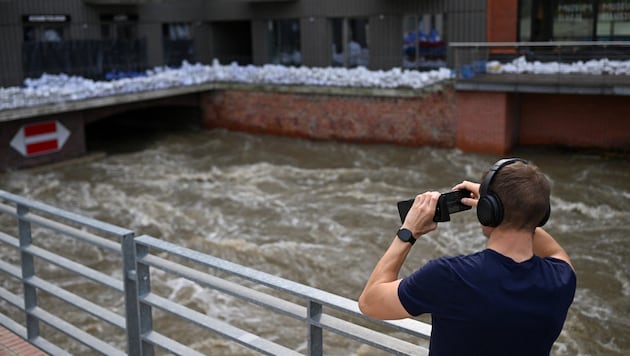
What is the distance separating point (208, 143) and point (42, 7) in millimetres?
5594

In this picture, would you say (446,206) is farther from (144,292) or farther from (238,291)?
(144,292)

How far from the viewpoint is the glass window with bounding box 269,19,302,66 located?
2289cm

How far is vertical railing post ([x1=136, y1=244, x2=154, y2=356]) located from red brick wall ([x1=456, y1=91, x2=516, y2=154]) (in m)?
14.0

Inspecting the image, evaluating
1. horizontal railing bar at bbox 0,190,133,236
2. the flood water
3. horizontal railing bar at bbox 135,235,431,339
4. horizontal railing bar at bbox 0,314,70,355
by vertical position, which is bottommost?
the flood water

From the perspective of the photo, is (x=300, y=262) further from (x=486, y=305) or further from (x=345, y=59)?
(x=345, y=59)

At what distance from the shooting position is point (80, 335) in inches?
158

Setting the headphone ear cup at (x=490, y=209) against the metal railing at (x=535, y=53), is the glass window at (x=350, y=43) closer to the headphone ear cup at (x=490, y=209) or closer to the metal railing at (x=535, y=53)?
the metal railing at (x=535, y=53)

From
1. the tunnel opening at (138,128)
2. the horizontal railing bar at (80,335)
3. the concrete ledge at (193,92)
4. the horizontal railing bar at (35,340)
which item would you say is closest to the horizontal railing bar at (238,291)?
the horizontal railing bar at (80,335)

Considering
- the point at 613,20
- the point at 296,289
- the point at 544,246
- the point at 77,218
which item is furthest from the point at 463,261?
the point at 613,20

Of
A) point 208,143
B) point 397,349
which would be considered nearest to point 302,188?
point 208,143

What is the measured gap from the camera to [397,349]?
2.53 m

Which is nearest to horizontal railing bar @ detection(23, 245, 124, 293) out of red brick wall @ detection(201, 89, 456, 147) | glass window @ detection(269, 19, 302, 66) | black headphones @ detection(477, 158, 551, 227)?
black headphones @ detection(477, 158, 551, 227)

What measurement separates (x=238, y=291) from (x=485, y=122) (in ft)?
47.6

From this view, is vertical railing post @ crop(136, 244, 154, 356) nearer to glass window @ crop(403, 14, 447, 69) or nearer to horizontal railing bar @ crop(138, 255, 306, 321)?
horizontal railing bar @ crop(138, 255, 306, 321)
